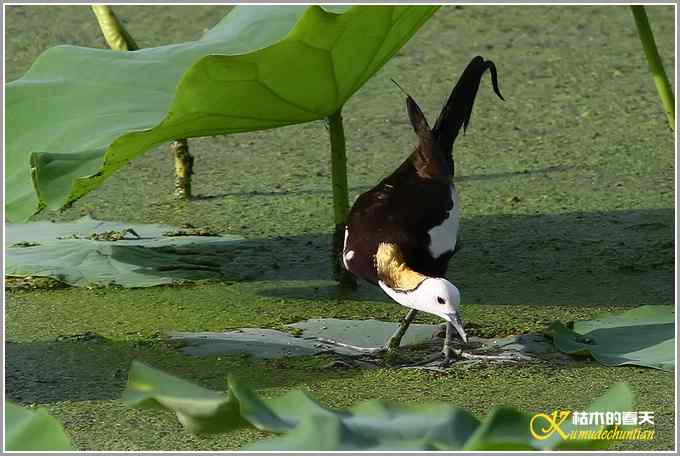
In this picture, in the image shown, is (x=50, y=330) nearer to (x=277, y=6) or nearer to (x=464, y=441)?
(x=277, y=6)

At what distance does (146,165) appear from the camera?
367 centimetres

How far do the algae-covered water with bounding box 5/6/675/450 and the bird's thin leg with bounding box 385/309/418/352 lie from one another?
12 cm

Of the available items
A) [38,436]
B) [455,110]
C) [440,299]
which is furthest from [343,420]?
[455,110]

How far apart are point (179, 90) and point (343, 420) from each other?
3.53 ft

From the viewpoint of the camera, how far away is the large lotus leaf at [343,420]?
3.84 feet

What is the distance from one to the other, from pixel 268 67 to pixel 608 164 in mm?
1598

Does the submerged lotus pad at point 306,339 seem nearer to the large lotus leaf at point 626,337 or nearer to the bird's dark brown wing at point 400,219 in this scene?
the bird's dark brown wing at point 400,219

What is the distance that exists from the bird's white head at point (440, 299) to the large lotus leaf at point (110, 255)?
2.32 ft

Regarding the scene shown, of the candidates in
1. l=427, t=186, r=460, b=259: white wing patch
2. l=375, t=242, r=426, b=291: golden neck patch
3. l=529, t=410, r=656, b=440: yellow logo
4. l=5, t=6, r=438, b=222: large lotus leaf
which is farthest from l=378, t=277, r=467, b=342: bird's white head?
l=529, t=410, r=656, b=440: yellow logo

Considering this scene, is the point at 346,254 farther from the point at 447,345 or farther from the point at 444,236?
the point at 447,345

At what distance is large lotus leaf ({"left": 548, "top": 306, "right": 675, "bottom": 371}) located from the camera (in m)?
2.28

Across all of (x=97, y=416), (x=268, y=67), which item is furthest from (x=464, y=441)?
(x=268, y=67)

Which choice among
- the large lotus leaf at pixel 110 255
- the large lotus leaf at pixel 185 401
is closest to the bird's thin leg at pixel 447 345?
the large lotus leaf at pixel 110 255

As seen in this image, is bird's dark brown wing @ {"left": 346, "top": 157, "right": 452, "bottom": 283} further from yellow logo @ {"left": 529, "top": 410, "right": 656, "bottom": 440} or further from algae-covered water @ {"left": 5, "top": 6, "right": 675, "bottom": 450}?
yellow logo @ {"left": 529, "top": 410, "right": 656, "bottom": 440}
